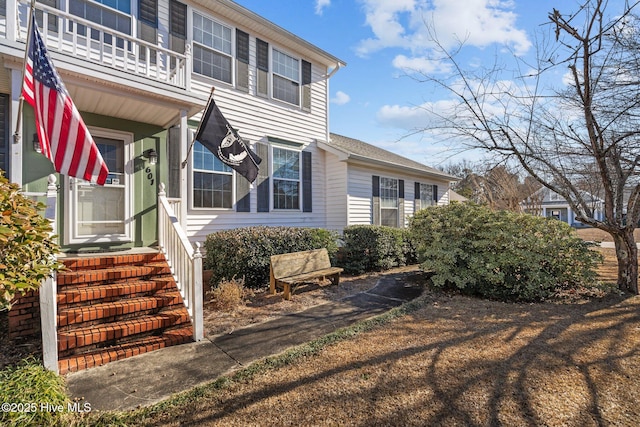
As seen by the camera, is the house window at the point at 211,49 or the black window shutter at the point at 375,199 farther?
the black window shutter at the point at 375,199

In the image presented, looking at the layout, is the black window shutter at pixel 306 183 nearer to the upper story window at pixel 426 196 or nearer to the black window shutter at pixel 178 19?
the black window shutter at pixel 178 19

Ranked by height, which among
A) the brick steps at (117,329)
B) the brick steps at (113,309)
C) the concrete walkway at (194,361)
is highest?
the brick steps at (113,309)

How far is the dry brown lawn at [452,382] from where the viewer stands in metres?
2.47

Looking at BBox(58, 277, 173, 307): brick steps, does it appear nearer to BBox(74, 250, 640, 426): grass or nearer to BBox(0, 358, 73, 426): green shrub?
BBox(0, 358, 73, 426): green shrub

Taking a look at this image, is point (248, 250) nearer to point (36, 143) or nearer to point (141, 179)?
point (141, 179)

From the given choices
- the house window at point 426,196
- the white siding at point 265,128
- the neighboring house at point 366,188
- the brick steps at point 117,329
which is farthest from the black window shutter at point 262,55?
the house window at point 426,196

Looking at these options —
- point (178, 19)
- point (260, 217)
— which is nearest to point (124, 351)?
point (260, 217)

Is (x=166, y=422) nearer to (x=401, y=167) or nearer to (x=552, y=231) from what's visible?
(x=552, y=231)

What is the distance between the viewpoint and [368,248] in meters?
8.38

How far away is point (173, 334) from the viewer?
13.0 ft

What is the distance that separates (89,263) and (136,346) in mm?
1719

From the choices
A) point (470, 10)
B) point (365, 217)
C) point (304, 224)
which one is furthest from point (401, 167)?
point (470, 10)

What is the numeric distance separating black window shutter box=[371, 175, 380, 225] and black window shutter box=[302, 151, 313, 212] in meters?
2.36

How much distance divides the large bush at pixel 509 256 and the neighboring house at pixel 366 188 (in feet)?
8.21
